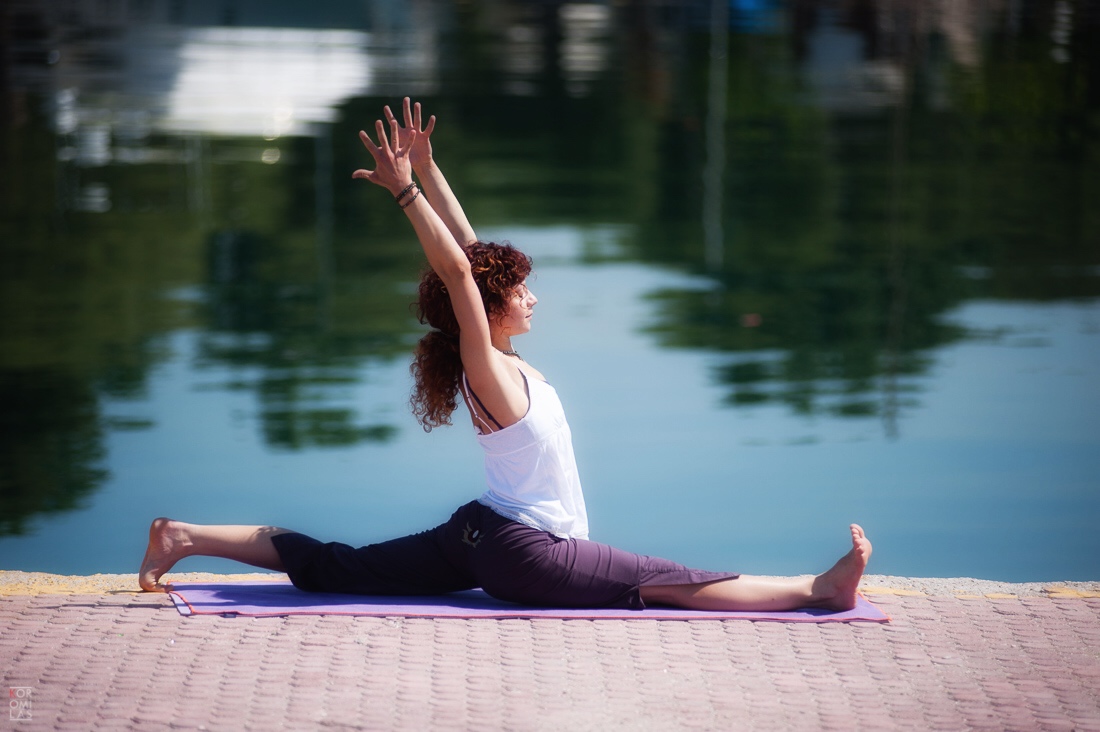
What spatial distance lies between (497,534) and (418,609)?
15.6 inches

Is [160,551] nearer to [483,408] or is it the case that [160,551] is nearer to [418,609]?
[418,609]

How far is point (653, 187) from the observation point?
19.6 metres

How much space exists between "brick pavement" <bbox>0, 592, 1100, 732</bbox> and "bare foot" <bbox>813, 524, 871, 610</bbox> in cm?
13

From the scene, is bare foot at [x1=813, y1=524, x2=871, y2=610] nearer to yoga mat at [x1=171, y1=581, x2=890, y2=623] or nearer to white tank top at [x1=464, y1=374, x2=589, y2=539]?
yoga mat at [x1=171, y1=581, x2=890, y2=623]

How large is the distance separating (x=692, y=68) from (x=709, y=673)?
2237 cm

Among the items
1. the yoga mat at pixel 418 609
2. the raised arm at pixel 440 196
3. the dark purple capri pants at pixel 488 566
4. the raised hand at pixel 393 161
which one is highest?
the raised hand at pixel 393 161

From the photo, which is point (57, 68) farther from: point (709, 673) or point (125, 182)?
point (709, 673)

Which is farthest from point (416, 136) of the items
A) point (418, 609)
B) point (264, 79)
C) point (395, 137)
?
point (264, 79)

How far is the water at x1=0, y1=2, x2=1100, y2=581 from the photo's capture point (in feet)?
29.7

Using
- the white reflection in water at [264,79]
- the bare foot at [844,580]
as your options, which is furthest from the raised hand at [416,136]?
the white reflection in water at [264,79]

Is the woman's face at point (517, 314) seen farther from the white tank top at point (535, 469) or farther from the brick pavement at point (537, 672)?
the brick pavement at point (537, 672)

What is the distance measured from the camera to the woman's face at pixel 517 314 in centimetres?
459

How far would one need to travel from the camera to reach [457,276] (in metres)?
4.23

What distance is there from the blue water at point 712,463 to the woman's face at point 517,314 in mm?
3614
